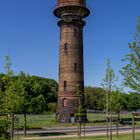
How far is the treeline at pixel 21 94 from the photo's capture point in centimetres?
2698

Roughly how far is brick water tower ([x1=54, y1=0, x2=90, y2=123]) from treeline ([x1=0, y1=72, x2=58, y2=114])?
9673 millimetres

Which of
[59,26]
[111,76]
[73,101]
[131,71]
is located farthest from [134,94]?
[59,26]

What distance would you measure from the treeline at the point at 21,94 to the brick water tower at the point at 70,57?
31.7 feet

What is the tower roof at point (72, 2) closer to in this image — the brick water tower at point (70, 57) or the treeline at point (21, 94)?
the brick water tower at point (70, 57)

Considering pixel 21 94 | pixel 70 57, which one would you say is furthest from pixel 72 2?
pixel 21 94

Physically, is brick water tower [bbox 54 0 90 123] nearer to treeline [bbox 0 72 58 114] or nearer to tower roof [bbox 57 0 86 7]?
tower roof [bbox 57 0 86 7]

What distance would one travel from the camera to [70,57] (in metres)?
54.1

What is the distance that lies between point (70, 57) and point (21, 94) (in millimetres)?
21227

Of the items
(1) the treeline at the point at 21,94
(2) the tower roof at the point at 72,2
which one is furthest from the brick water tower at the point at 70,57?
(1) the treeline at the point at 21,94

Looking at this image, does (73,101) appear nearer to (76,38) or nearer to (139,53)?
(76,38)

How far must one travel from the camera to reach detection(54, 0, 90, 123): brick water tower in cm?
5403

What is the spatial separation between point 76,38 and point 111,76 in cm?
2543

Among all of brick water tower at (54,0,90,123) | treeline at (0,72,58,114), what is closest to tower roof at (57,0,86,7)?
brick water tower at (54,0,90,123)

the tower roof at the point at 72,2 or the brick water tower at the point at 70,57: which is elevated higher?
the tower roof at the point at 72,2
